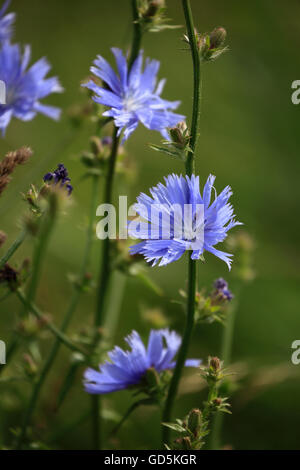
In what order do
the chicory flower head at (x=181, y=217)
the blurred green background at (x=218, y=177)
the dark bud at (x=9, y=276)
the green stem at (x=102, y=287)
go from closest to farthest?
the chicory flower head at (x=181, y=217) → the dark bud at (x=9, y=276) → the green stem at (x=102, y=287) → the blurred green background at (x=218, y=177)

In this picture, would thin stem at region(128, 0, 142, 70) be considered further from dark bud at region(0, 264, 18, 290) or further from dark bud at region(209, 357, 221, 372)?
dark bud at region(209, 357, 221, 372)

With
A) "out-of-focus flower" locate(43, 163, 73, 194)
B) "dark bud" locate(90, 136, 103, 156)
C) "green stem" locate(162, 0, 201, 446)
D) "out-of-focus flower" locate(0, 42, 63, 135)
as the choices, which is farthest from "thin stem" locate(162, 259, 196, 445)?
"out-of-focus flower" locate(0, 42, 63, 135)

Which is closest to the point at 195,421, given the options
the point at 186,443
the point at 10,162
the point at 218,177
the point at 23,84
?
the point at 186,443

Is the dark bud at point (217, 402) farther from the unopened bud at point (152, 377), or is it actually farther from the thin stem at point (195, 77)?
the thin stem at point (195, 77)

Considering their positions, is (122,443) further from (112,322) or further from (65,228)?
(65,228)

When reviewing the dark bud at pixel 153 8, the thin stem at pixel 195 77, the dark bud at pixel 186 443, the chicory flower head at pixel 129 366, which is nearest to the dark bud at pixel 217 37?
the thin stem at pixel 195 77

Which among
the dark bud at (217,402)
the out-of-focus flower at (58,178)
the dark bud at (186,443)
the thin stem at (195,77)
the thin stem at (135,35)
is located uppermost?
the thin stem at (135,35)
